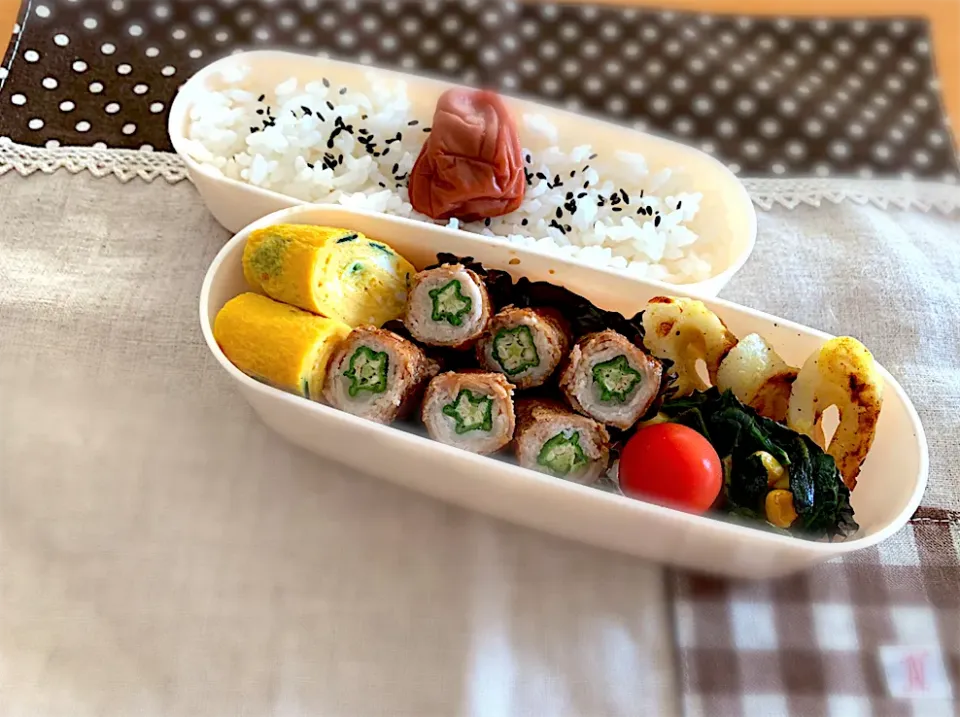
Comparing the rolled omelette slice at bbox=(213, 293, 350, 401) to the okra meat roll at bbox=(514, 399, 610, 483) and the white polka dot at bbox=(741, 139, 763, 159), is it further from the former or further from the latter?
the white polka dot at bbox=(741, 139, 763, 159)

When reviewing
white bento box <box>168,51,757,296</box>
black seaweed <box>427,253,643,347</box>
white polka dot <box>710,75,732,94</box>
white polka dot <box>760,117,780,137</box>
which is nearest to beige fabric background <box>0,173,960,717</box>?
white bento box <box>168,51,757,296</box>

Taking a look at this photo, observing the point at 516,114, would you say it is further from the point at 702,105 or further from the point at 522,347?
the point at 522,347

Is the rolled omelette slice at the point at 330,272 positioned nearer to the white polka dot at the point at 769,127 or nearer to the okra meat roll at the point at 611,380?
the okra meat roll at the point at 611,380

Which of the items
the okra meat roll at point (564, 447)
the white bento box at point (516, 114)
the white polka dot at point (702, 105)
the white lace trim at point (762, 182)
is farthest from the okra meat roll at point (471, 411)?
the white polka dot at point (702, 105)

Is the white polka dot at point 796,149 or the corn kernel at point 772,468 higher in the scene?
the white polka dot at point 796,149

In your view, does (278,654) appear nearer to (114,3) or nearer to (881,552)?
(881,552)

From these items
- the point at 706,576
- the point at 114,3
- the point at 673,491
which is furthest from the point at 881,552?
the point at 114,3
